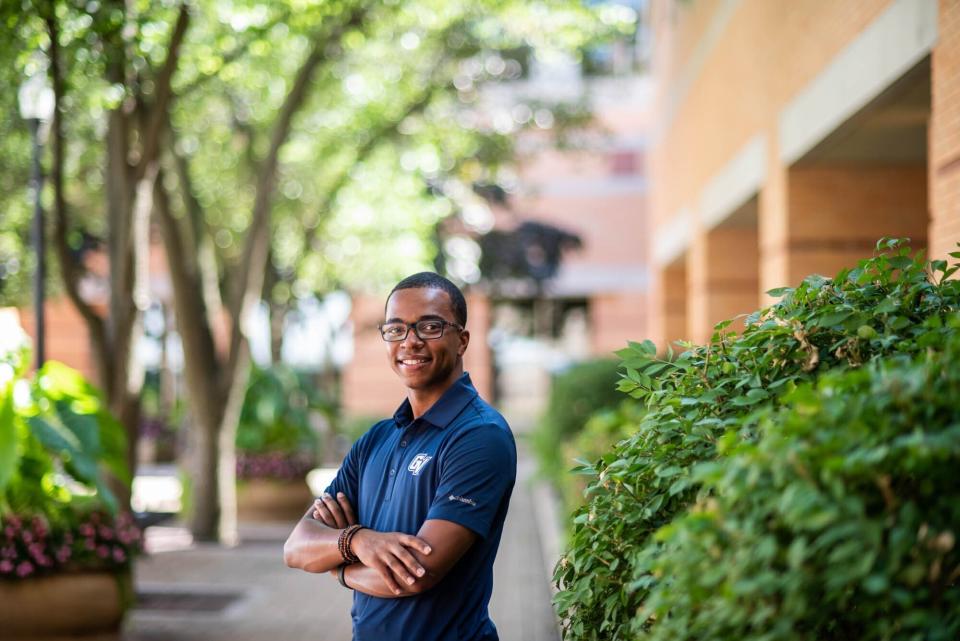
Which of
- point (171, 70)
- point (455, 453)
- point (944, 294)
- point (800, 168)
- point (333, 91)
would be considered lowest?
point (455, 453)

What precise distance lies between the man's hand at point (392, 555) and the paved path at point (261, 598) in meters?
5.20

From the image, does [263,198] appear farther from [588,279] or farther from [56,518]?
[588,279]

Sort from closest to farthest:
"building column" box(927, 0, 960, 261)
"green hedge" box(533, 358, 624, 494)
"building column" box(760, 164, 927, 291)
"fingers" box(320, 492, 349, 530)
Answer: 1. "fingers" box(320, 492, 349, 530)
2. "building column" box(927, 0, 960, 261)
3. "building column" box(760, 164, 927, 291)
4. "green hedge" box(533, 358, 624, 494)

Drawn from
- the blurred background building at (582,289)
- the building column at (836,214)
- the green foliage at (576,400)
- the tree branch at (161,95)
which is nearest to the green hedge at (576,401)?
the green foliage at (576,400)

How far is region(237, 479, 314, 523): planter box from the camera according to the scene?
1522 centimetres

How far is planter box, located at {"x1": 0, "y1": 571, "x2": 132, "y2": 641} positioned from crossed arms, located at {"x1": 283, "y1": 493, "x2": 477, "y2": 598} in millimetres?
4685

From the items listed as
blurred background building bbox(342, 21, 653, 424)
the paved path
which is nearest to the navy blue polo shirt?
the paved path

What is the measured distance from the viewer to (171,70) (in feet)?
32.2

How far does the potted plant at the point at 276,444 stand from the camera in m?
15.2

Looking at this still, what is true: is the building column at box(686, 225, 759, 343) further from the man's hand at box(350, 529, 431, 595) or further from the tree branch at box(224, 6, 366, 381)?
the man's hand at box(350, 529, 431, 595)

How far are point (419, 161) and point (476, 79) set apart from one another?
172 cm

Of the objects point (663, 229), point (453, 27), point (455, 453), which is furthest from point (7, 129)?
point (455, 453)

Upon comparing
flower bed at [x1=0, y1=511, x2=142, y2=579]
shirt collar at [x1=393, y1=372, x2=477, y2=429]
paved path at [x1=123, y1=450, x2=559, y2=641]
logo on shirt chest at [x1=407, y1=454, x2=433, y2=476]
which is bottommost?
paved path at [x1=123, y1=450, x2=559, y2=641]

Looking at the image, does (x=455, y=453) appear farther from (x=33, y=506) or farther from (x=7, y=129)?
(x=7, y=129)
